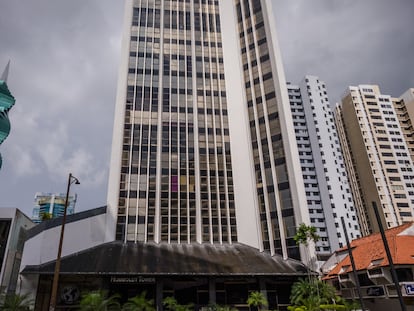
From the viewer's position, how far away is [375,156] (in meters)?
88.3

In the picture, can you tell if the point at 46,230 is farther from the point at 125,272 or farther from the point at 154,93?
the point at 154,93

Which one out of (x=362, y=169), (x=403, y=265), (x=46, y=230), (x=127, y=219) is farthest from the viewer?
(x=362, y=169)

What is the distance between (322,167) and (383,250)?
2107 inches

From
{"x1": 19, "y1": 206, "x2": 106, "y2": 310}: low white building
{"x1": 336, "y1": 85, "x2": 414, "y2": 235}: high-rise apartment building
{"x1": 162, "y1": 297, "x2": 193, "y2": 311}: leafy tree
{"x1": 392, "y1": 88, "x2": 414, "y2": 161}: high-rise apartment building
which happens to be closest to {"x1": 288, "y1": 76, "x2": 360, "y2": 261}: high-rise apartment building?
{"x1": 336, "y1": 85, "x2": 414, "y2": 235}: high-rise apartment building

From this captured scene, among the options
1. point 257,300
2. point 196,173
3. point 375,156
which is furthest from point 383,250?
point 375,156

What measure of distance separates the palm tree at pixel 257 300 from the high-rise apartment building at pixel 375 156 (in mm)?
55784

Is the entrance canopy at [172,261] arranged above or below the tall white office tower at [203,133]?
below

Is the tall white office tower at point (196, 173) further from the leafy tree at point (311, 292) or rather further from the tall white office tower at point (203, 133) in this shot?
the leafy tree at point (311, 292)

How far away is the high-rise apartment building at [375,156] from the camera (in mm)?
81188

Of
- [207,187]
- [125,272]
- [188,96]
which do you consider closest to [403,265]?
[207,187]

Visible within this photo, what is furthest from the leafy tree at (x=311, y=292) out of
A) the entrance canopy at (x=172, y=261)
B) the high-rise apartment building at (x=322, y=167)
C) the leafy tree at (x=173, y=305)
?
the high-rise apartment building at (x=322, y=167)

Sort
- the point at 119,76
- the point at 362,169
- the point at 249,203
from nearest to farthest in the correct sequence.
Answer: the point at 249,203 < the point at 119,76 < the point at 362,169

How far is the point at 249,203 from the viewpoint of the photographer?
46.2 metres

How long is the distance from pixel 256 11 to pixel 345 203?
184 feet
